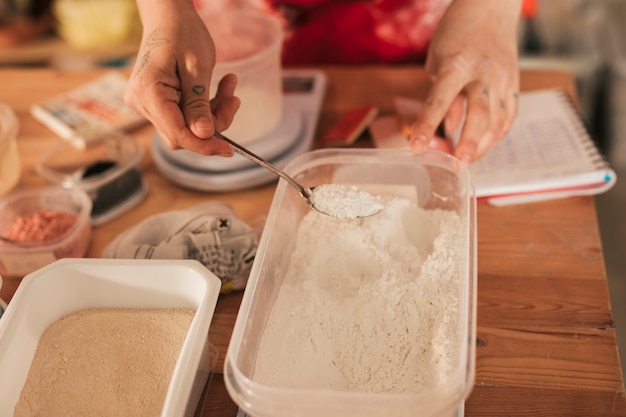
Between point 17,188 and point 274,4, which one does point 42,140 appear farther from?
point 274,4

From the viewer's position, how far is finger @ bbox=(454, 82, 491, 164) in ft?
3.00

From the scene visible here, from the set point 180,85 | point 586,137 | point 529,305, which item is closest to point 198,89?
point 180,85

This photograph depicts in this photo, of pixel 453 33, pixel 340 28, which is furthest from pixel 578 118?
pixel 340 28

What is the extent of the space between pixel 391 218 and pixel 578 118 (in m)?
0.49

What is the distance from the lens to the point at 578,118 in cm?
111

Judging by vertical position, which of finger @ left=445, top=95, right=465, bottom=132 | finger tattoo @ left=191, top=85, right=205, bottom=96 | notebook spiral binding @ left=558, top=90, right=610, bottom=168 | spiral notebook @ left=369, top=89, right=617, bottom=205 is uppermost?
finger tattoo @ left=191, top=85, right=205, bottom=96

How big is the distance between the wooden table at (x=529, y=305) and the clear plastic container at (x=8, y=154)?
0.04 m

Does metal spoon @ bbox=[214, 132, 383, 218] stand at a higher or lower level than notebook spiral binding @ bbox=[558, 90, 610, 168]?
higher

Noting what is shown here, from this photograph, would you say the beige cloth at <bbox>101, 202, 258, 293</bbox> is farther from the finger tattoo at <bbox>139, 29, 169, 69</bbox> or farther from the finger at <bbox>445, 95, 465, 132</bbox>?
the finger at <bbox>445, 95, 465, 132</bbox>

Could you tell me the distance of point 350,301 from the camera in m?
0.73

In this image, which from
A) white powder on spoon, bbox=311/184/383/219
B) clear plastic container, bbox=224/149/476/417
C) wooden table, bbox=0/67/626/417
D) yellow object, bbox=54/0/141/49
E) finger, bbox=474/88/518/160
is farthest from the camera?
yellow object, bbox=54/0/141/49

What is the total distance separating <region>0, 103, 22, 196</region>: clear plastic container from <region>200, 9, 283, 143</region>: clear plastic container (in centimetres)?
35

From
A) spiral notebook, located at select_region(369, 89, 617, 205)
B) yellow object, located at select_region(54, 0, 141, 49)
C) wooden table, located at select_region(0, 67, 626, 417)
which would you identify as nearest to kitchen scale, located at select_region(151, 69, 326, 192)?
wooden table, located at select_region(0, 67, 626, 417)

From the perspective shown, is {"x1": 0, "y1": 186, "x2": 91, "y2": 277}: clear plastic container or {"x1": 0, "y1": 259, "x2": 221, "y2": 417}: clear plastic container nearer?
→ {"x1": 0, "y1": 259, "x2": 221, "y2": 417}: clear plastic container
